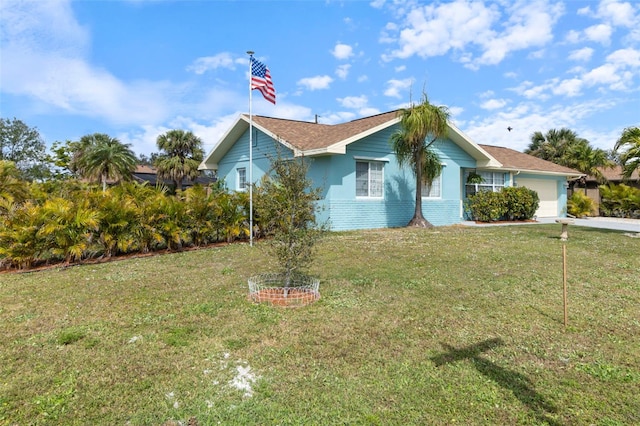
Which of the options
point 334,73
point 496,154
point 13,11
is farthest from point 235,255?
point 496,154

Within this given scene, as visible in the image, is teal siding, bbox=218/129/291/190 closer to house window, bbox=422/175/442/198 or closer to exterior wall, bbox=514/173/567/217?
house window, bbox=422/175/442/198

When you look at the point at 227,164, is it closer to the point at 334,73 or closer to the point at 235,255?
the point at 334,73

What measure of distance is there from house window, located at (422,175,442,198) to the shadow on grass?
12886mm

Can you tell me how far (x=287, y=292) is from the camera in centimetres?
544

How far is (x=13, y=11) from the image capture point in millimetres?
9719

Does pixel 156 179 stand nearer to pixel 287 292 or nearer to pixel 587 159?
pixel 287 292

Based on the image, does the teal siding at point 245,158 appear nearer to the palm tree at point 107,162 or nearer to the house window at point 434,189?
the house window at point 434,189

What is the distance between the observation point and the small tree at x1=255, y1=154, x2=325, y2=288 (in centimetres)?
512

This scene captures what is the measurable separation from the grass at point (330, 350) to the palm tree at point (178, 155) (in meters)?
21.6

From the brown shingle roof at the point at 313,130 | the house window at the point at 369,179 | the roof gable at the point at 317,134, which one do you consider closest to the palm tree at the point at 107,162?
the roof gable at the point at 317,134

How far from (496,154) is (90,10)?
19.9 metres

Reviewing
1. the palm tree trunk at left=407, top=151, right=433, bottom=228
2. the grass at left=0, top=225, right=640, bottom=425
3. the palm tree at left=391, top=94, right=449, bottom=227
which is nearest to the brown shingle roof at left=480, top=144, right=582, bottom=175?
the palm tree at left=391, top=94, right=449, bottom=227

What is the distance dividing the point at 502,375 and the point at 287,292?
3.04m

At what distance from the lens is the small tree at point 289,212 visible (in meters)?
5.12
